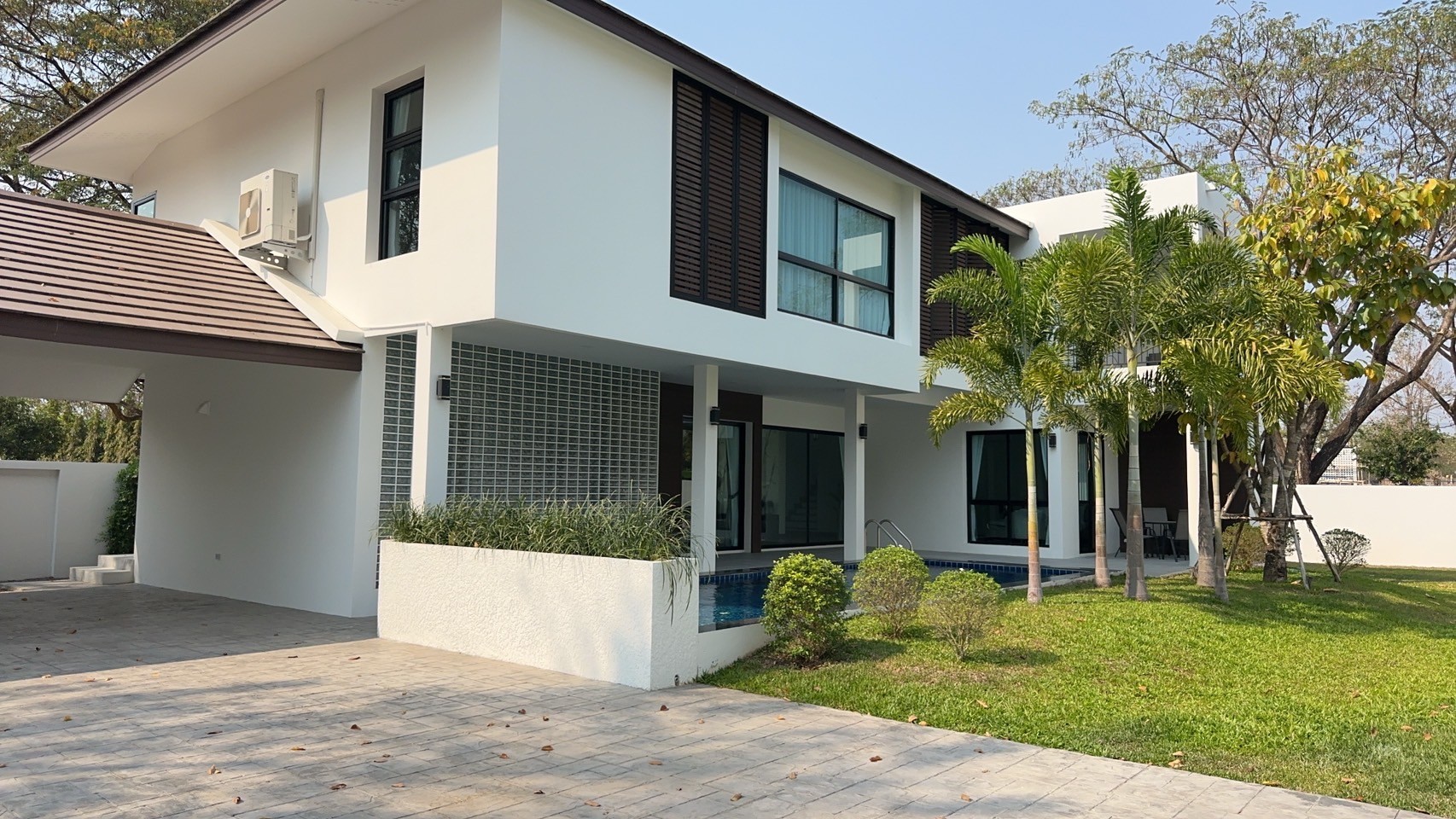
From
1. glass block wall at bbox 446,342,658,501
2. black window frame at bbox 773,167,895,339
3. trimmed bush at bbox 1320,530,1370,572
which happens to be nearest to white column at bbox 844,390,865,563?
black window frame at bbox 773,167,895,339

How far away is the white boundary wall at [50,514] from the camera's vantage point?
1560cm

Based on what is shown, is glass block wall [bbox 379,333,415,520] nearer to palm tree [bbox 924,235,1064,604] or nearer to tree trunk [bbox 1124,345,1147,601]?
palm tree [bbox 924,235,1064,604]

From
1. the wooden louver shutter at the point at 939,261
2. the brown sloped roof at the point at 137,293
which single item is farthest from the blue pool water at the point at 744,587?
the brown sloped roof at the point at 137,293

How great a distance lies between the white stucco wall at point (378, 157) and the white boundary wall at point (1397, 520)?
1797 centimetres

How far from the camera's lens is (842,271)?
46.6 feet

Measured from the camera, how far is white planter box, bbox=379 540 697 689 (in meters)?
7.44

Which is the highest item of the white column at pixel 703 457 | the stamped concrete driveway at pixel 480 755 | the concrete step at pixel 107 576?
the white column at pixel 703 457

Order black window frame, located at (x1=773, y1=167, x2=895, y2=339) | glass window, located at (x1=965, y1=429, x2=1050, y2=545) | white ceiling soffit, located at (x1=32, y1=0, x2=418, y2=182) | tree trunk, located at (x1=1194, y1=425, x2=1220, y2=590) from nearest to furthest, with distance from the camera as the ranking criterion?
white ceiling soffit, located at (x1=32, y1=0, x2=418, y2=182)
tree trunk, located at (x1=1194, y1=425, x2=1220, y2=590)
black window frame, located at (x1=773, y1=167, x2=895, y2=339)
glass window, located at (x1=965, y1=429, x2=1050, y2=545)

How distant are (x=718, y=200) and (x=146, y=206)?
9.35m

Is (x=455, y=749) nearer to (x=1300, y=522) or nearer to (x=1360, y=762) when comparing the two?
(x=1360, y=762)

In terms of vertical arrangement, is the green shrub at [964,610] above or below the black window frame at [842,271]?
below

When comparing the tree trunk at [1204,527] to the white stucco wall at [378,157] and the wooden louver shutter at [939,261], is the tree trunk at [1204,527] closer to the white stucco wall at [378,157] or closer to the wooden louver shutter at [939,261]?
the wooden louver shutter at [939,261]

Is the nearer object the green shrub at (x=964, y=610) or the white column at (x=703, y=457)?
the green shrub at (x=964, y=610)

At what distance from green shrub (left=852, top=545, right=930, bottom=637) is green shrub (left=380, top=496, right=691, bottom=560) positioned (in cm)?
171
